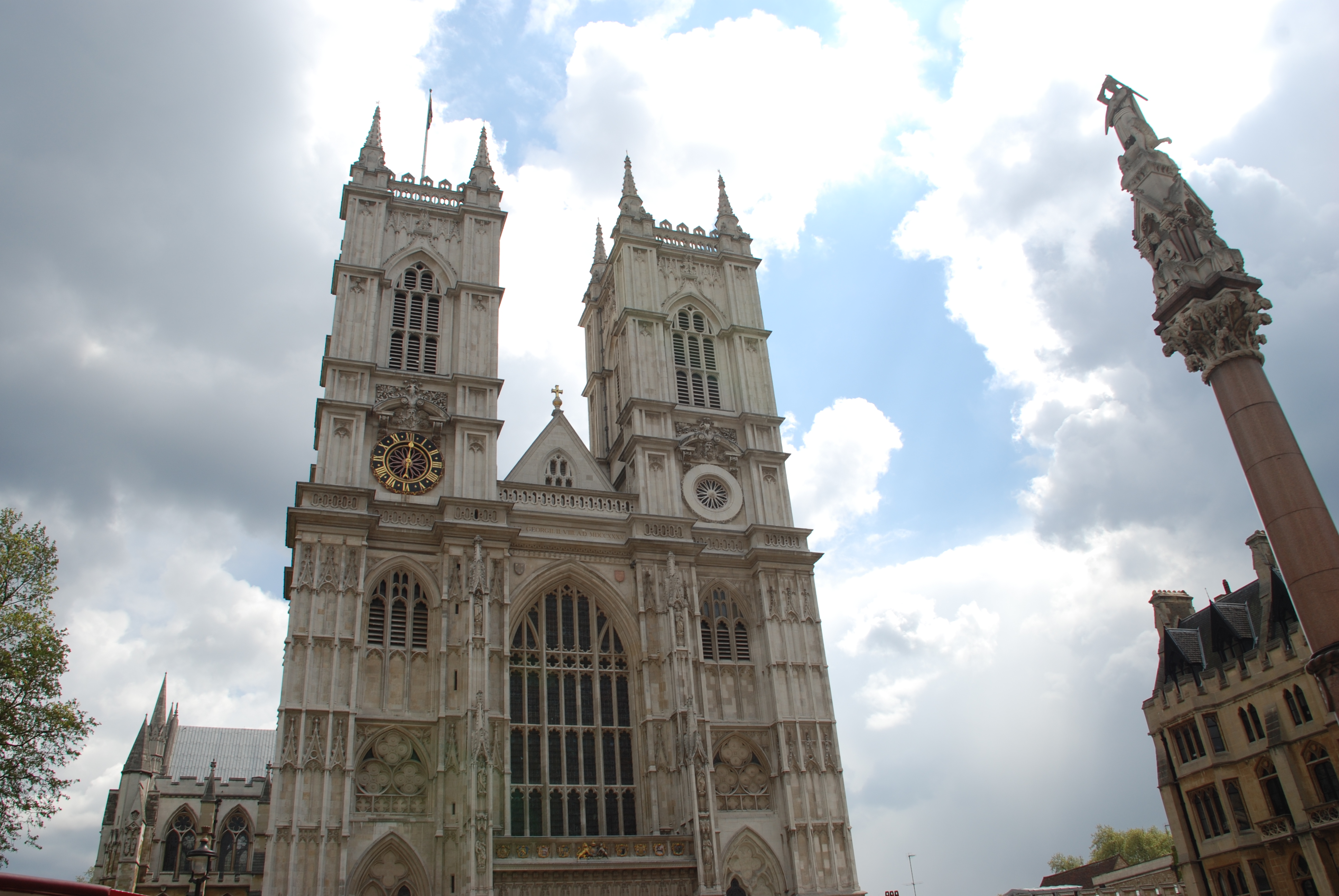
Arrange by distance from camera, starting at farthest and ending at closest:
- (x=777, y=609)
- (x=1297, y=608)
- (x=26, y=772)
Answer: (x=777, y=609), (x=26, y=772), (x=1297, y=608)

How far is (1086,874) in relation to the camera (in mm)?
48656

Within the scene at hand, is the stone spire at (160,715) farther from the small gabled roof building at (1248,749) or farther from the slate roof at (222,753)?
the small gabled roof building at (1248,749)

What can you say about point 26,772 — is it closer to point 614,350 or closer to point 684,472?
point 684,472

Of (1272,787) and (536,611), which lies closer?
(1272,787)

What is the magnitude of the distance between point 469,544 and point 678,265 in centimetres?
1598

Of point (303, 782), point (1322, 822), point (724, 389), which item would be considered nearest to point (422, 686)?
point (303, 782)

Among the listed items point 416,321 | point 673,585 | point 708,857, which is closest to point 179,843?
point 416,321

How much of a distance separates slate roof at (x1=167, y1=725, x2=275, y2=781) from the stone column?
49.6 m

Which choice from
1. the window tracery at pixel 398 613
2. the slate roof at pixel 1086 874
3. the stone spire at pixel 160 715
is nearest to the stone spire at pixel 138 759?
the stone spire at pixel 160 715

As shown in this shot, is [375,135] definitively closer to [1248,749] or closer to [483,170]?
[483,170]

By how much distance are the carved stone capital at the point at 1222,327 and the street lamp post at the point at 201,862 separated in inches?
731

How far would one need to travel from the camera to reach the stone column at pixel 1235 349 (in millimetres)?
12906

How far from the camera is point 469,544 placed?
100ft

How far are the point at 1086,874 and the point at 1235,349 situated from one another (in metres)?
42.8
